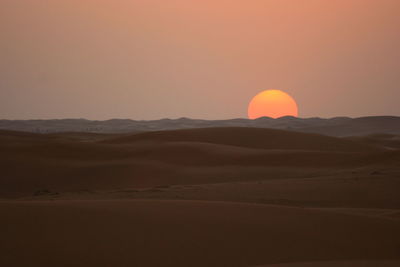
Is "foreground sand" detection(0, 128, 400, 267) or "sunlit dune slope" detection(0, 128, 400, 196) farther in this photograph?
"sunlit dune slope" detection(0, 128, 400, 196)

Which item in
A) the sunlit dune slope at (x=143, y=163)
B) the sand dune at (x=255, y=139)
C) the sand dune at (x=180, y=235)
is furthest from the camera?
the sand dune at (x=255, y=139)

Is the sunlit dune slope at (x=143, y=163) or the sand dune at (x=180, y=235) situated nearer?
the sand dune at (x=180, y=235)

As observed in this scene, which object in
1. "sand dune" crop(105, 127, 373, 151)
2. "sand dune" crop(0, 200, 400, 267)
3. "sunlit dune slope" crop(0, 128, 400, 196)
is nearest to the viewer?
"sand dune" crop(0, 200, 400, 267)

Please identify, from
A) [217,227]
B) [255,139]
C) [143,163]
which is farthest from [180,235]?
[255,139]

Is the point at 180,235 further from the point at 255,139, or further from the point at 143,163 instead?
the point at 255,139

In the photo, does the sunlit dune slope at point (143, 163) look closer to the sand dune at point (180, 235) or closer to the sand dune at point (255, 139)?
the sand dune at point (255, 139)

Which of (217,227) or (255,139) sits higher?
(255,139)

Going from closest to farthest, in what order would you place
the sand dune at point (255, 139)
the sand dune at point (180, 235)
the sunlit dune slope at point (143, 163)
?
the sand dune at point (180, 235), the sunlit dune slope at point (143, 163), the sand dune at point (255, 139)

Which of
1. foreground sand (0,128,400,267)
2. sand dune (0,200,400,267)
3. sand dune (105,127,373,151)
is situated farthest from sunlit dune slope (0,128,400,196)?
sand dune (0,200,400,267)

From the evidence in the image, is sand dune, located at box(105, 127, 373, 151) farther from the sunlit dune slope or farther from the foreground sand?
the foreground sand

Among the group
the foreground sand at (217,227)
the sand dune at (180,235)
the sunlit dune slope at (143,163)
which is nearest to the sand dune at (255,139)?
the sunlit dune slope at (143,163)

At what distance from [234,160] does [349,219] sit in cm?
1181

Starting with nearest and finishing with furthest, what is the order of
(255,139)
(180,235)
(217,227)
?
1. (180,235)
2. (217,227)
3. (255,139)

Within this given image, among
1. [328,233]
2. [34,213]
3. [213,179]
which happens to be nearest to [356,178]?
[213,179]
